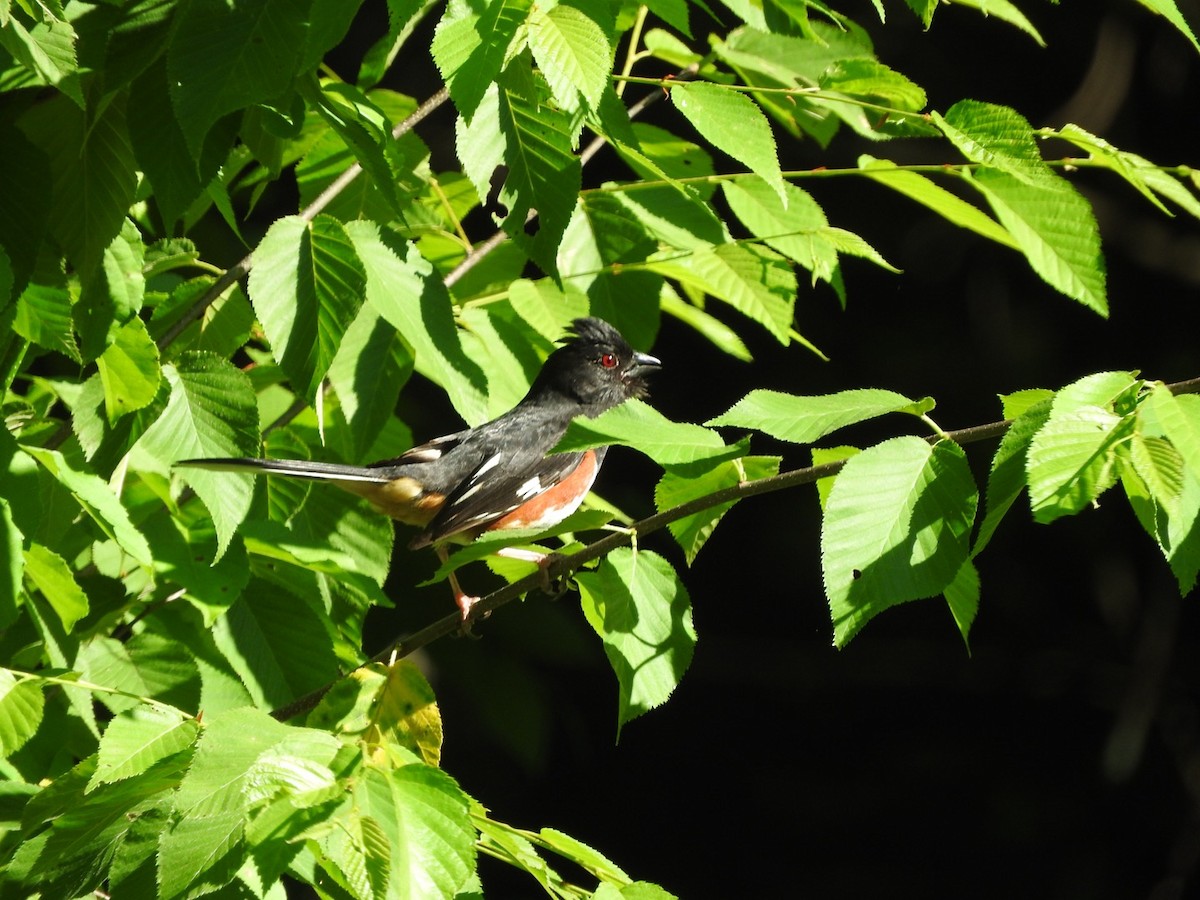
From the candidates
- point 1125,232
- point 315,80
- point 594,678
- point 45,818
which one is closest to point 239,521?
point 45,818

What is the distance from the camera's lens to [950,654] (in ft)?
17.0

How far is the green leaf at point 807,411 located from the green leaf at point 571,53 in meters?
0.39

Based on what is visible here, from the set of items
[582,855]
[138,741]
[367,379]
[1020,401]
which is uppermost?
[1020,401]

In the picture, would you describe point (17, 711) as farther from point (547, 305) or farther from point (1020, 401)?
point (1020, 401)

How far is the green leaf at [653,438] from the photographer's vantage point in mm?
1381

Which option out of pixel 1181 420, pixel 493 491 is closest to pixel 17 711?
pixel 1181 420

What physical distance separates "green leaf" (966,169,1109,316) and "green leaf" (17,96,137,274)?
1.22 m

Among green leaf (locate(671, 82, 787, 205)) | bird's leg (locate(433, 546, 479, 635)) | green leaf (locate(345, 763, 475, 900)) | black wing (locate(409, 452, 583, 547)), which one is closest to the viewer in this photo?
green leaf (locate(345, 763, 475, 900))

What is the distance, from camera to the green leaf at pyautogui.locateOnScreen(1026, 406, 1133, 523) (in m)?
1.24

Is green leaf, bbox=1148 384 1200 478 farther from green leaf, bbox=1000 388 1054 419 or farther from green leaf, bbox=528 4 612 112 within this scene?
green leaf, bbox=528 4 612 112

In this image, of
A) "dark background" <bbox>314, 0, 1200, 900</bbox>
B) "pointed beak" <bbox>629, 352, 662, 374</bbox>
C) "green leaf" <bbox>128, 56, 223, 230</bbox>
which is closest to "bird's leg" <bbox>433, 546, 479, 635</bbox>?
"green leaf" <bbox>128, 56, 223, 230</bbox>

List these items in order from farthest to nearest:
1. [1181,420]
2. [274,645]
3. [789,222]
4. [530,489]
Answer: [530,489] → [789,222] → [274,645] → [1181,420]

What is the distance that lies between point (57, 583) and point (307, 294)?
1.59ft

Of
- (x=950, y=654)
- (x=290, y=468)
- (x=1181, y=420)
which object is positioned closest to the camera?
(x=1181, y=420)
